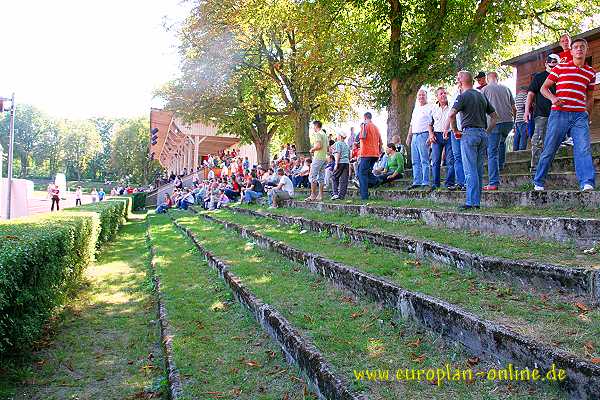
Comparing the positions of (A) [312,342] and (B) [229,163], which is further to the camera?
(B) [229,163]

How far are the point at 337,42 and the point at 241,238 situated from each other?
29.5ft

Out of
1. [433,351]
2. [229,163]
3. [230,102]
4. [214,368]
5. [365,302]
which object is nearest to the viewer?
[433,351]

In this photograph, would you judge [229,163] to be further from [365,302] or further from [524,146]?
[365,302]

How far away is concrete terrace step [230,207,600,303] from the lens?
298 centimetres

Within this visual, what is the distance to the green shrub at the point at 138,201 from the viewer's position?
33294 millimetres

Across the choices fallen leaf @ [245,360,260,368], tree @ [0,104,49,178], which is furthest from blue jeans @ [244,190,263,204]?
tree @ [0,104,49,178]

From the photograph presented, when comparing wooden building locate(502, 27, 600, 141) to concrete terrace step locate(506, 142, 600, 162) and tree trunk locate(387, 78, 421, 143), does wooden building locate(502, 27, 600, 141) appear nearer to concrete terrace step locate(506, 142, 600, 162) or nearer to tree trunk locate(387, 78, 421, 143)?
concrete terrace step locate(506, 142, 600, 162)

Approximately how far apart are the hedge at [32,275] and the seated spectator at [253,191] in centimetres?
933

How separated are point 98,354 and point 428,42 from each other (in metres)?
11.8

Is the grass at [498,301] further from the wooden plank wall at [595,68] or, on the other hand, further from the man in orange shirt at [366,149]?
the wooden plank wall at [595,68]

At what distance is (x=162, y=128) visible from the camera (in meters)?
45.1

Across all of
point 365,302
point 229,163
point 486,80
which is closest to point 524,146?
point 486,80

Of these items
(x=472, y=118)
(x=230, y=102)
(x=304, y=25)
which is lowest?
(x=472, y=118)

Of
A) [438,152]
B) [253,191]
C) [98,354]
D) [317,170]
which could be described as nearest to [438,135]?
[438,152]
